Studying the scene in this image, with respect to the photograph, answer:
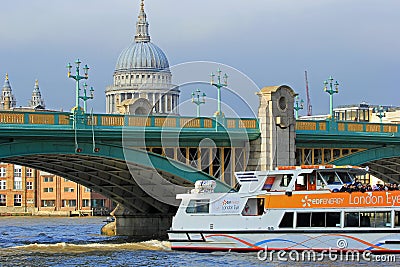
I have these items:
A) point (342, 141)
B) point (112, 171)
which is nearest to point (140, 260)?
point (112, 171)

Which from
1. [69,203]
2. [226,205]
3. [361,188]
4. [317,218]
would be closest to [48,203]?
[69,203]

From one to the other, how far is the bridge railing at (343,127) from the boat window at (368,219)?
67.9 feet

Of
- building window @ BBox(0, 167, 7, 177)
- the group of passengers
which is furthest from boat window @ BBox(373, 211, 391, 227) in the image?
building window @ BBox(0, 167, 7, 177)

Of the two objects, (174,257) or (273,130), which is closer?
(174,257)

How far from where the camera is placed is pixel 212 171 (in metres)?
65.2

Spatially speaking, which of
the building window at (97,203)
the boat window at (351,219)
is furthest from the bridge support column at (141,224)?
the building window at (97,203)

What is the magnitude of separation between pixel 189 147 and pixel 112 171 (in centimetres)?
776

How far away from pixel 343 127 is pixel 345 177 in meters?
21.7

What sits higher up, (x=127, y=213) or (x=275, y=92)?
(x=275, y=92)

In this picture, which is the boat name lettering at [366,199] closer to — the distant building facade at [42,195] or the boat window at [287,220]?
the boat window at [287,220]

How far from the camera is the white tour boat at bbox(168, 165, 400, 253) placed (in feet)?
164

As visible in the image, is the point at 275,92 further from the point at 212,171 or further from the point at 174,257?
the point at 174,257

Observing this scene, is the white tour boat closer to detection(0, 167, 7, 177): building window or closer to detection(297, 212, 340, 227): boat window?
detection(297, 212, 340, 227): boat window

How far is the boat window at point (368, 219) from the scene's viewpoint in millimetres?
49969
